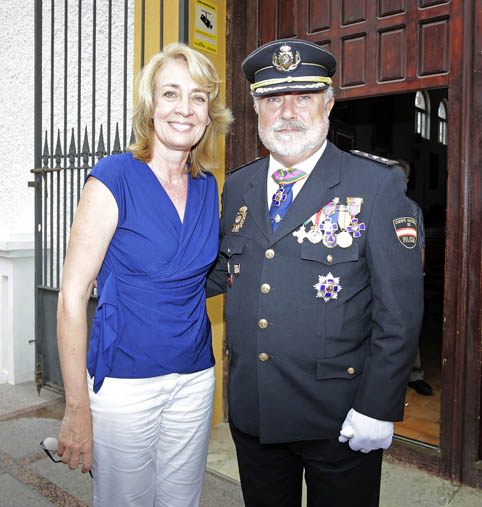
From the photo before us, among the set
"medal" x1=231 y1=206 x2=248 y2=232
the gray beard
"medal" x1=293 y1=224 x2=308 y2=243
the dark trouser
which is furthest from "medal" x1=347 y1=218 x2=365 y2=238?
the dark trouser

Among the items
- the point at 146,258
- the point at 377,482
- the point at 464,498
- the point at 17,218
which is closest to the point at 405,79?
the point at 146,258

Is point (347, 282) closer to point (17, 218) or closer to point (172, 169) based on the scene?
point (172, 169)

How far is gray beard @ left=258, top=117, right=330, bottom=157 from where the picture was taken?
1.55 meters

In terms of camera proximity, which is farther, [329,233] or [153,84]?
[153,84]

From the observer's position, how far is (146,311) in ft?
5.08

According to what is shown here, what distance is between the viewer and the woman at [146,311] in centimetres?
149

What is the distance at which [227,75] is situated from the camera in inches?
124

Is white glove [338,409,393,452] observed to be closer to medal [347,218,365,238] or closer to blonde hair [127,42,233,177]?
medal [347,218,365,238]

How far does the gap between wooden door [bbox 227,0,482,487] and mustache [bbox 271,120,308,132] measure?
1255 millimetres

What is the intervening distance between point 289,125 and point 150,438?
106 cm

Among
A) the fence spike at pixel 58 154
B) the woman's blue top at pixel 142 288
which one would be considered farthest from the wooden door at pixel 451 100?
the fence spike at pixel 58 154

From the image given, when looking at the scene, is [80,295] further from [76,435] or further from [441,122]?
[441,122]

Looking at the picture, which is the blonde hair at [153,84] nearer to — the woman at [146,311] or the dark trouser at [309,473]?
the woman at [146,311]

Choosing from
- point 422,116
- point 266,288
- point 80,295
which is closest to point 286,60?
point 266,288
